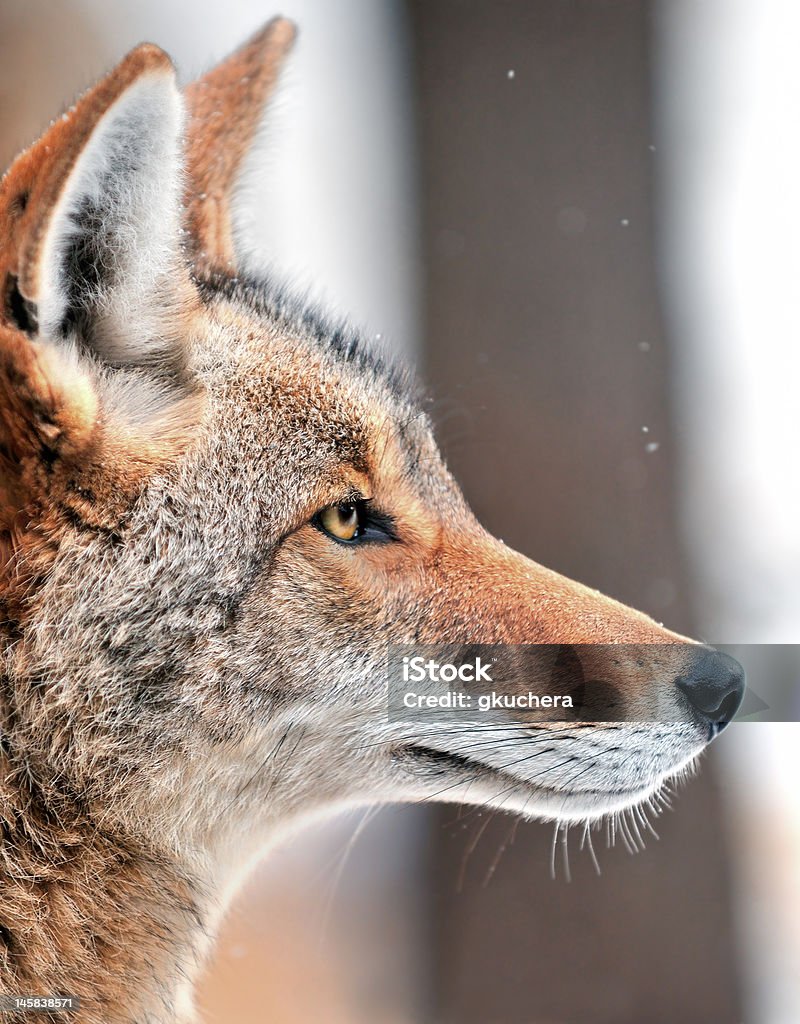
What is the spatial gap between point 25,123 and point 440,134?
965 millimetres

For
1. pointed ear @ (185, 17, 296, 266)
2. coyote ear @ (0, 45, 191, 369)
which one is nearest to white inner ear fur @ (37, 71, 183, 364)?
coyote ear @ (0, 45, 191, 369)

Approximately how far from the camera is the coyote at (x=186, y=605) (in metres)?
1.17

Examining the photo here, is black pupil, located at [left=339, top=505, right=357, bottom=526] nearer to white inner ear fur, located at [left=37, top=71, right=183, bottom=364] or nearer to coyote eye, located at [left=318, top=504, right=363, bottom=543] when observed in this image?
coyote eye, located at [left=318, top=504, right=363, bottom=543]

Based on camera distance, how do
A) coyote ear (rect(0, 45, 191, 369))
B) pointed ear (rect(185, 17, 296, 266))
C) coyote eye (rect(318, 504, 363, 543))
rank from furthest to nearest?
pointed ear (rect(185, 17, 296, 266))
coyote eye (rect(318, 504, 363, 543))
coyote ear (rect(0, 45, 191, 369))

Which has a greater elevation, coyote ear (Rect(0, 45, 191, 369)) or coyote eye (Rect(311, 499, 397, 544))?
coyote ear (Rect(0, 45, 191, 369))

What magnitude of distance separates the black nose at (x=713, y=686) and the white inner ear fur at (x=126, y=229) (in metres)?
1.04

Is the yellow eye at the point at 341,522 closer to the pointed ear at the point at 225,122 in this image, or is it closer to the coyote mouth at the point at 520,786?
the coyote mouth at the point at 520,786

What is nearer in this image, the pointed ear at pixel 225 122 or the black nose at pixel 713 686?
the black nose at pixel 713 686

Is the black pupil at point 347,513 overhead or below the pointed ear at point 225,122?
below

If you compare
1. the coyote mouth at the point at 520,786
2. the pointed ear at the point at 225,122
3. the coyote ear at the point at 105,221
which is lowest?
the coyote mouth at the point at 520,786

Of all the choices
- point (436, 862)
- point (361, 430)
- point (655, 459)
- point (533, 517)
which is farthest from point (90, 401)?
point (436, 862)

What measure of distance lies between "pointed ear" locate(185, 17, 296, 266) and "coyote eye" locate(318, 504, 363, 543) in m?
0.60

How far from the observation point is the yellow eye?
4.38 feet

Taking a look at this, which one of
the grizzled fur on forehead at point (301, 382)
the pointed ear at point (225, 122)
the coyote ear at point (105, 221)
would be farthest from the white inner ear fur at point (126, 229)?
the pointed ear at point (225, 122)
